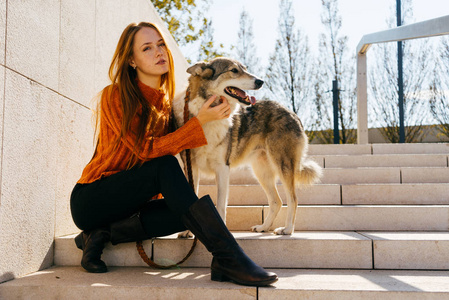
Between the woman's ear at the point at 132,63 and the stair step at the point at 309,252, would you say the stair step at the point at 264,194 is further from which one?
the woman's ear at the point at 132,63

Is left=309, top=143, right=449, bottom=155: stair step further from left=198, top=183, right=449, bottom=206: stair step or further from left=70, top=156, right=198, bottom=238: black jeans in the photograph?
left=70, top=156, right=198, bottom=238: black jeans

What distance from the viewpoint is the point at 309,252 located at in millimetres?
2369

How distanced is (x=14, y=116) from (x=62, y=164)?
1.90 feet

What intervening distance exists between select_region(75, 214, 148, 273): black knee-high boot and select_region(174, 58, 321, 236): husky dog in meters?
0.63

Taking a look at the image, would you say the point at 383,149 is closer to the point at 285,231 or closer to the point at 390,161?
the point at 390,161

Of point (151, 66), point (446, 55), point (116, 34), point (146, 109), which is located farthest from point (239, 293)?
point (446, 55)

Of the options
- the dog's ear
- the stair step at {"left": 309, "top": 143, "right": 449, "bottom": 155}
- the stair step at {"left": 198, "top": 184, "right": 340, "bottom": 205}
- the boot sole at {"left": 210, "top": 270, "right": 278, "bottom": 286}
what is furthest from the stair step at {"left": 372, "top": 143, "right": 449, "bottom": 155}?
the boot sole at {"left": 210, "top": 270, "right": 278, "bottom": 286}

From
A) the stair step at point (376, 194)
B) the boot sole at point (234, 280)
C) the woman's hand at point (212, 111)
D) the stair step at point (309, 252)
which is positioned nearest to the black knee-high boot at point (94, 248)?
the stair step at point (309, 252)

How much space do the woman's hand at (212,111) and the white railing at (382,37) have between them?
9.48ft

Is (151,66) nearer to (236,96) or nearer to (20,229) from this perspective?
(236,96)

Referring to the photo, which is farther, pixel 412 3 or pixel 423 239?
pixel 412 3

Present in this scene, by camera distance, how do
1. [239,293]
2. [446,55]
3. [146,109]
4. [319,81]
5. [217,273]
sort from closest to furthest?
1. [239,293]
2. [217,273]
3. [146,109]
4. [446,55]
5. [319,81]

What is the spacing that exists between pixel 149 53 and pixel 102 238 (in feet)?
4.01

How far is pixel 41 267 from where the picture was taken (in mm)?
2270
